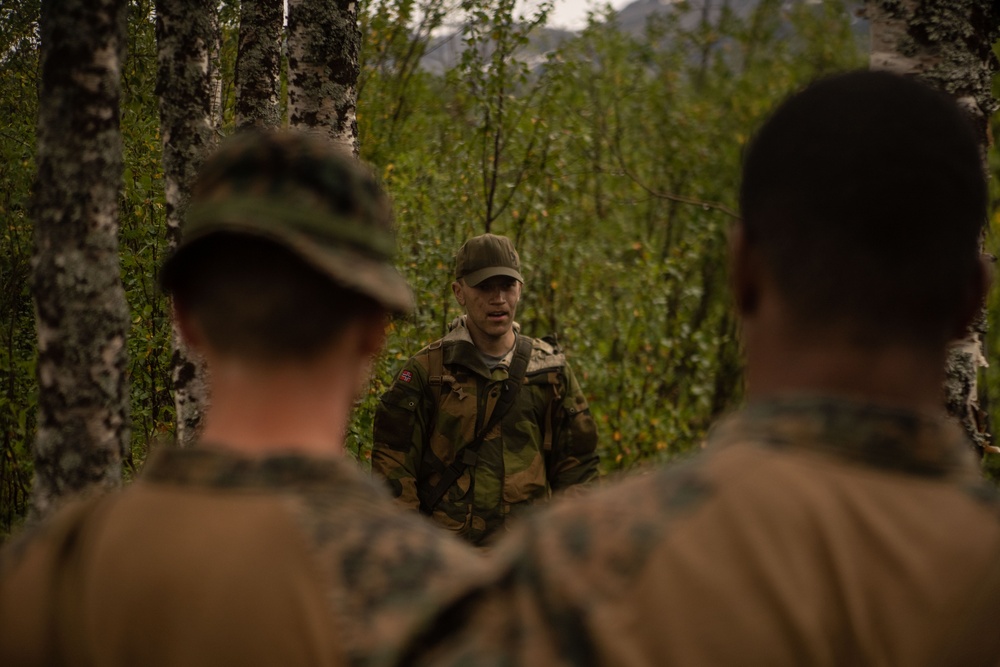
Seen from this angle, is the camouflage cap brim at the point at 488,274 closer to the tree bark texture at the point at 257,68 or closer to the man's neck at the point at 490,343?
the man's neck at the point at 490,343

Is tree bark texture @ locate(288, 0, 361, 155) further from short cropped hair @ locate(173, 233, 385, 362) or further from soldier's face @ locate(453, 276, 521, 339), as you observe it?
short cropped hair @ locate(173, 233, 385, 362)

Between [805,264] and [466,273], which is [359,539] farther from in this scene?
[466,273]

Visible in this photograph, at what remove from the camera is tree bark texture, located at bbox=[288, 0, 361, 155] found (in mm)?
→ 4359

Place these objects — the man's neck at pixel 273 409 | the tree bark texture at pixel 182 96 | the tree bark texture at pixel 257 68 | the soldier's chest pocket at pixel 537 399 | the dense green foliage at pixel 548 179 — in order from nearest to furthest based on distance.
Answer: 1. the man's neck at pixel 273 409
2. the tree bark texture at pixel 182 96
3. the tree bark texture at pixel 257 68
4. the soldier's chest pocket at pixel 537 399
5. the dense green foliage at pixel 548 179

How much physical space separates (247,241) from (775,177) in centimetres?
80

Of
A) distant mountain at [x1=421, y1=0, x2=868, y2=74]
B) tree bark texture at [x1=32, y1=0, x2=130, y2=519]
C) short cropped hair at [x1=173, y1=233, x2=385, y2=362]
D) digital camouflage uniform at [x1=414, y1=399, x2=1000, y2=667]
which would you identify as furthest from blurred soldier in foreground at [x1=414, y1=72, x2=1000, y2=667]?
distant mountain at [x1=421, y1=0, x2=868, y2=74]

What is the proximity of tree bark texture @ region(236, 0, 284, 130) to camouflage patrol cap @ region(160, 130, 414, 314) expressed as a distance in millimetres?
3311

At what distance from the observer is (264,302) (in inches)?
55.9

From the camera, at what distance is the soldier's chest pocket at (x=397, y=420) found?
16.3 ft

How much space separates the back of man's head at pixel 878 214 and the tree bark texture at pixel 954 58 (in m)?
2.44

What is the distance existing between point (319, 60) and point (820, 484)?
12.3ft

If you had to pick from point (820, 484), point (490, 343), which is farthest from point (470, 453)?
point (820, 484)

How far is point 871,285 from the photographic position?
1241mm

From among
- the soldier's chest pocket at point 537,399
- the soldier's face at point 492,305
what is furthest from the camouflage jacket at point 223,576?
the soldier's face at point 492,305
